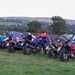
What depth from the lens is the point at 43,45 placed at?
1955cm

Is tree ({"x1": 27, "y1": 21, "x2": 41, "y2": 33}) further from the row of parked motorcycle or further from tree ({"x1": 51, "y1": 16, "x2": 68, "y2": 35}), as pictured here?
the row of parked motorcycle

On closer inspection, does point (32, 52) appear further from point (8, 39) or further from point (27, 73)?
point (27, 73)

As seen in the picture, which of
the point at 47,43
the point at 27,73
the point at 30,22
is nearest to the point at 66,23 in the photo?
the point at 30,22

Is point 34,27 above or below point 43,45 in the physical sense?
below

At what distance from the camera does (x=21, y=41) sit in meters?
20.7

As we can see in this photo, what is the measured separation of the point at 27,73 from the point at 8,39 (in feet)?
31.1

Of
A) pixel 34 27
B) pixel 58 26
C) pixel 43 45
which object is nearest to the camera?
Answer: pixel 43 45

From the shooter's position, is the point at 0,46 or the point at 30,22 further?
the point at 30,22

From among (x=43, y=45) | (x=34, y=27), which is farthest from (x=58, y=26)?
(x=43, y=45)

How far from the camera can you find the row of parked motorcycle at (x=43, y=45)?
16.7 metres

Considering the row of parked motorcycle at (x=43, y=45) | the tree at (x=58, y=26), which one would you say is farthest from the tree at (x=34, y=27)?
the row of parked motorcycle at (x=43, y=45)

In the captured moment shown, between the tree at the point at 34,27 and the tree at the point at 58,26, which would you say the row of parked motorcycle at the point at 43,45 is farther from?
the tree at the point at 58,26

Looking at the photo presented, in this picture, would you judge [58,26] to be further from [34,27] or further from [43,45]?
[43,45]

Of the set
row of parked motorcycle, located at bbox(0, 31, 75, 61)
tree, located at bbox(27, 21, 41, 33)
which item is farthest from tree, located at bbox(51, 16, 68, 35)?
row of parked motorcycle, located at bbox(0, 31, 75, 61)
